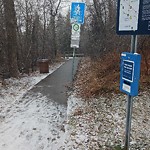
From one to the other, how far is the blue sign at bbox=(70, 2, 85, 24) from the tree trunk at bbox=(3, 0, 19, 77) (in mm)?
3834

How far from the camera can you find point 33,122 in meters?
6.16

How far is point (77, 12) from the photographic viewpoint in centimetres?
958

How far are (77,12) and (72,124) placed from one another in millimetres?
5221

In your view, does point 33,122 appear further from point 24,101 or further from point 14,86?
point 14,86

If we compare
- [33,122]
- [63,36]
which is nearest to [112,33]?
[33,122]

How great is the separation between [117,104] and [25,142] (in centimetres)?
280

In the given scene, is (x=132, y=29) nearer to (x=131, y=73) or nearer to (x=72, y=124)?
(x=131, y=73)

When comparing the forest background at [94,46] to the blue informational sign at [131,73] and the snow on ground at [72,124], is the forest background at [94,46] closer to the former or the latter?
the snow on ground at [72,124]

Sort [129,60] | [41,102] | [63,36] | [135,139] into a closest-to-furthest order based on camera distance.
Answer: [129,60] < [135,139] < [41,102] < [63,36]

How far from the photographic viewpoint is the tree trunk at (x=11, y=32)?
11.8m

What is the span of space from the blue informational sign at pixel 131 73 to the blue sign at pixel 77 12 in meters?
5.81

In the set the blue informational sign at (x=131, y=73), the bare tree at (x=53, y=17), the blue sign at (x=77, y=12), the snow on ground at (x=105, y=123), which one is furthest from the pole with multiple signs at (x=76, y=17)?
the bare tree at (x=53, y=17)

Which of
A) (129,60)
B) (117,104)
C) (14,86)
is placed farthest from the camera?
(14,86)

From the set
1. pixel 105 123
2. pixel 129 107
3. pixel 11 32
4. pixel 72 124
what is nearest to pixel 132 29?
pixel 129 107
